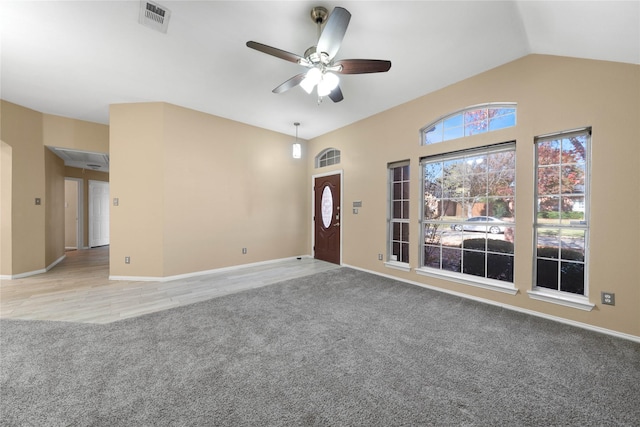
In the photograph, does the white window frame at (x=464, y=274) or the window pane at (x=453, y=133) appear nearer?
the white window frame at (x=464, y=274)

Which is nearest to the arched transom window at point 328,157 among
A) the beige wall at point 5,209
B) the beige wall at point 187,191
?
the beige wall at point 187,191

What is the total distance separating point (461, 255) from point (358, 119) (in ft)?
9.98

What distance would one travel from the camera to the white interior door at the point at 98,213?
770cm

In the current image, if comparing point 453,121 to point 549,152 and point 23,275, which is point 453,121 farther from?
point 23,275

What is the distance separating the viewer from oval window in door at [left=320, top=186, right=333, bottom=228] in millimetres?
5625

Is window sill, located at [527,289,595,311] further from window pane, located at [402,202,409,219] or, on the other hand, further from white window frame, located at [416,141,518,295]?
window pane, located at [402,202,409,219]

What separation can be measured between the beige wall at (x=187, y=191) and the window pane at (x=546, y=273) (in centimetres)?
452

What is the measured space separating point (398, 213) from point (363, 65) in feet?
8.85

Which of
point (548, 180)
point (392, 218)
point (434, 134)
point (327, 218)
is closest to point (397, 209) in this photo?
point (392, 218)

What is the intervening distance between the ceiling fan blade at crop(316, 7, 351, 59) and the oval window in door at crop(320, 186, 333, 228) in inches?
142

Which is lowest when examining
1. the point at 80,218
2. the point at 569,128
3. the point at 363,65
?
the point at 80,218

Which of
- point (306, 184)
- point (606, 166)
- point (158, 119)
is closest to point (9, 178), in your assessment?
point (158, 119)

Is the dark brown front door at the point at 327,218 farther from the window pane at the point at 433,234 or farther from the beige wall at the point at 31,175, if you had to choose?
the beige wall at the point at 31,175

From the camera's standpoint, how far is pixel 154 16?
2270 mm
